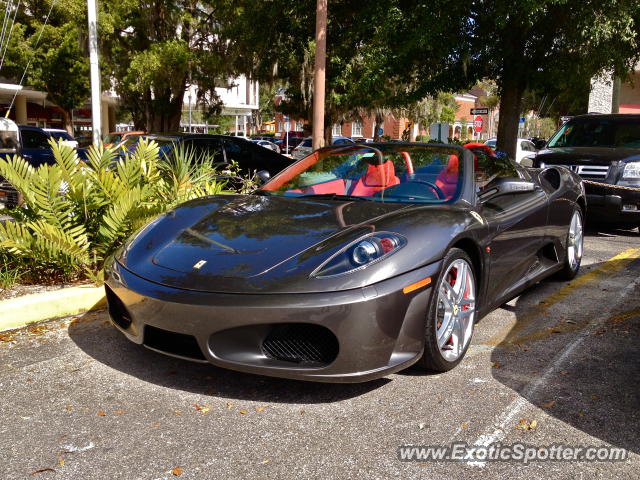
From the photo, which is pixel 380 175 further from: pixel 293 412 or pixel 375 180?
pixel 293 412

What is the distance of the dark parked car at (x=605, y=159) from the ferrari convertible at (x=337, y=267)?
4.29 metres

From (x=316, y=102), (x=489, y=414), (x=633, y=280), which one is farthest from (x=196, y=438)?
(x=316, y=102)

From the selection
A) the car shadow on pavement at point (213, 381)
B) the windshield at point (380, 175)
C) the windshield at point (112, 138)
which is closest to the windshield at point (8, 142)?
the windshield at point (112, 138)

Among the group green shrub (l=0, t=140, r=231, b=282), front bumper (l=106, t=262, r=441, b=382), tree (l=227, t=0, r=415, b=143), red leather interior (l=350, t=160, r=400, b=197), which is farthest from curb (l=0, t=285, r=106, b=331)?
tree (l=227, t=0, r=415, b=143)

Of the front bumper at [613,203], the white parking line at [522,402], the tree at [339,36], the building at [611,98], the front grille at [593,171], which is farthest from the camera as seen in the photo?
the building at [611,98]

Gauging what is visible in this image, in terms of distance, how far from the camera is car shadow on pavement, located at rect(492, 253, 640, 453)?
308 cm

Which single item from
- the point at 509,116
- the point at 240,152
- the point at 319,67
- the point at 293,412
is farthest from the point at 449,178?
the point at 509,116

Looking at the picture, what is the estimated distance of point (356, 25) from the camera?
42.4 ft

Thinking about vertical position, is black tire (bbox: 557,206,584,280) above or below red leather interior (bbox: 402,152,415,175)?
below

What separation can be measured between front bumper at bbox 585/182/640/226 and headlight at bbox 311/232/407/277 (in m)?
6.05

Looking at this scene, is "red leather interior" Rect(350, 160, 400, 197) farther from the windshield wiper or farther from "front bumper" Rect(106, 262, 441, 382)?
"front bumper" Rect(106, 262, 441, 382)

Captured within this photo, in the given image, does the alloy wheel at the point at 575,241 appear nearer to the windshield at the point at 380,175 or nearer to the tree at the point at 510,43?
the windshield at the point at 380,175

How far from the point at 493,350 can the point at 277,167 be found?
324 inches

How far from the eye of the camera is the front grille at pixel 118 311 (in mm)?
3537
